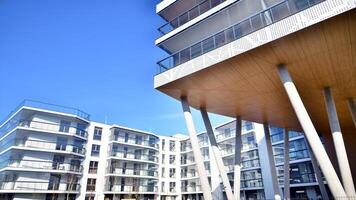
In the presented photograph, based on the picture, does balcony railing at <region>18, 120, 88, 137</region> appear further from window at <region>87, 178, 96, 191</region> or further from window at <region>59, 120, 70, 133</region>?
window at <region>87, 178, 96, 191</region>

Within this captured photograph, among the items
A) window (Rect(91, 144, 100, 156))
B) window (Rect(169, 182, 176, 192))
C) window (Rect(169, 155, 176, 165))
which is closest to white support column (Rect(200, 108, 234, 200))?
window (Rect(91, 144, 100, 156))

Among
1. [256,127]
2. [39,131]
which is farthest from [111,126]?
[256,127]

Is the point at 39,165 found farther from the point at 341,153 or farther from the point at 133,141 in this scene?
the point at 341,153

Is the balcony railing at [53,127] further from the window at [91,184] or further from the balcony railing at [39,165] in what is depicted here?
the window at [91,184]

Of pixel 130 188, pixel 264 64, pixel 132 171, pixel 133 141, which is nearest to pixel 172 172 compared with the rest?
pixel 132 171

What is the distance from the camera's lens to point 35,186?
1121 inches

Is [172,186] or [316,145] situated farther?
[172,186]

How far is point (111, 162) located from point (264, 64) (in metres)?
32.4

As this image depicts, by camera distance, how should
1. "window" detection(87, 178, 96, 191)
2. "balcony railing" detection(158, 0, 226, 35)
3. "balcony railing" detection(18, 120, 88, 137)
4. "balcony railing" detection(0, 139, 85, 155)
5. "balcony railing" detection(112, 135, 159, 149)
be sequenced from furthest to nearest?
"balcony railing" detection(112, 135, 159, 149) → "window" detection(87, 178, 96, 191) → "balcony railing" detection(18, 120, 88, 137) → "balcony railing" detection(0, 139, 85, 155) → "balcony railing" detection(158, 0, 226, 35)

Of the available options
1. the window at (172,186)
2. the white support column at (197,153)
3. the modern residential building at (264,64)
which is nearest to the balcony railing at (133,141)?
the window at (172,186)

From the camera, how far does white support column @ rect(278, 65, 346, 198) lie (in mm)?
9102

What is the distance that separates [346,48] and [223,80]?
5.68 m

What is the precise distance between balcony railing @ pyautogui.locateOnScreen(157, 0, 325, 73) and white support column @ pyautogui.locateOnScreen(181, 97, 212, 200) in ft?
9.18

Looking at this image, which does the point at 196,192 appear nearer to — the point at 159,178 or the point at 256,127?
the point at 159,178
